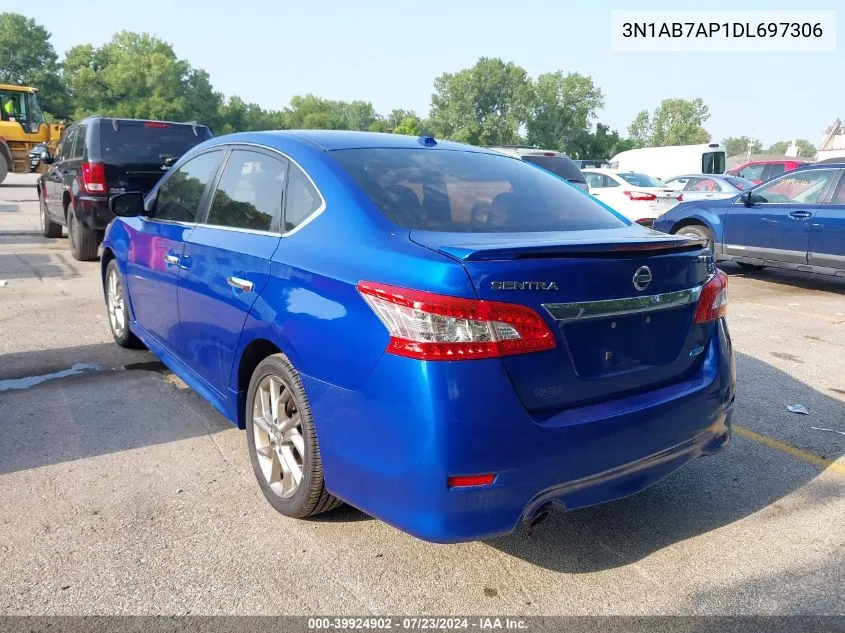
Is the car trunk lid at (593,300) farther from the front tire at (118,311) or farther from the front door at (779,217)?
the front door at (779,217)

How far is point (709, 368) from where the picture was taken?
9.66ft

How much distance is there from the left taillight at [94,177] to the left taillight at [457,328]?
26.9 ft

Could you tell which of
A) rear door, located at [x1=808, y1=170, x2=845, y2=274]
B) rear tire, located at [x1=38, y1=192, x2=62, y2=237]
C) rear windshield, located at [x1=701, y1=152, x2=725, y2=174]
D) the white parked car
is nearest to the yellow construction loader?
rear tire, located at [x1=38, y1=192, x2=62, y2=237]

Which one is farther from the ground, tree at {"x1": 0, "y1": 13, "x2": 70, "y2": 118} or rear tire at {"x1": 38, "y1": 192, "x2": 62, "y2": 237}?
tree at {"x1": 0, "y1": 13, "x2": 70, "y2": 118}

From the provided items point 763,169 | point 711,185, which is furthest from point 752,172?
point 711,185

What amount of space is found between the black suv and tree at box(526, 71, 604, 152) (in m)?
90.8

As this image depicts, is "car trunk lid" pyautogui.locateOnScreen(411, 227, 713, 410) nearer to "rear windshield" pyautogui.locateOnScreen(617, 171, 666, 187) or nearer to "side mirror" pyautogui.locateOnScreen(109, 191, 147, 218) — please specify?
"side mirror" pyautogui.locateOnScreen(109, 191, 147, 218)

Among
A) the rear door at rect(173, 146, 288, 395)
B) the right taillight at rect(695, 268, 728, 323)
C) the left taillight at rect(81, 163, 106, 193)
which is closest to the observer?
the right taillight at rect(695, 268, 728, 323)

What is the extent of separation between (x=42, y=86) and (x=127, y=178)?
80.4m

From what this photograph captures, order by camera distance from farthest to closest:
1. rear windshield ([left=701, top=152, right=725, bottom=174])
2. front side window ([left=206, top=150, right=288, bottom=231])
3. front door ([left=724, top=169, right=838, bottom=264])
Answer: rear windshield ([left=701, top=152, right=725, bottom=174]), front door ([left=724, top=169, right=838, bottom=264]), front side window ([left=206, top=150, right=288, bottom=231])

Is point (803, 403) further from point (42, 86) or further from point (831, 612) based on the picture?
point (42, 86)

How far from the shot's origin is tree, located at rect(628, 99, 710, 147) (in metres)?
109

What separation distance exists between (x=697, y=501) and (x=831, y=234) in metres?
6.73

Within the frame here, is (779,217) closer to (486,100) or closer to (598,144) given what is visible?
(598,144)
